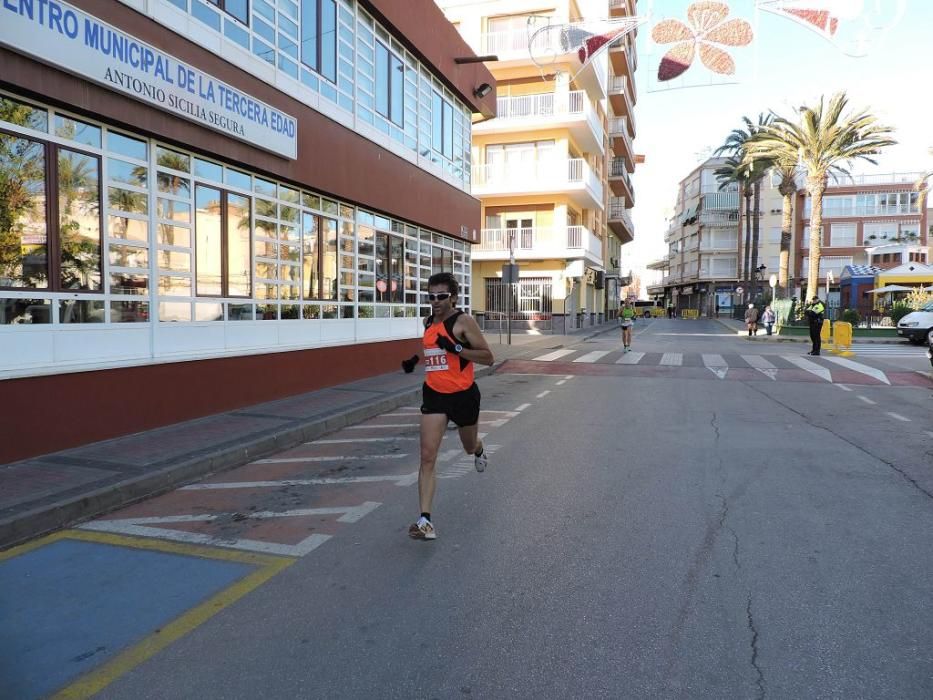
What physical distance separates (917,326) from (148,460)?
26227 millimetres

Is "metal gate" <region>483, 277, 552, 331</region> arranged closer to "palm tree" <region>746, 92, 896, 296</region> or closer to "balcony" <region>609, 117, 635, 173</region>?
"palm tree" <region>746, 92, 896, 296</region>

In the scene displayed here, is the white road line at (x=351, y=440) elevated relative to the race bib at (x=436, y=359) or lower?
lower

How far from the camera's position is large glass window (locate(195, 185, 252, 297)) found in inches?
349

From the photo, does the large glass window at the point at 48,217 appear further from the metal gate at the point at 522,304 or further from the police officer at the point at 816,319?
the metal gate at the point at 522,304

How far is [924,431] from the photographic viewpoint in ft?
27.1

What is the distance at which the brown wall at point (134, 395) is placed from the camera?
621 cm

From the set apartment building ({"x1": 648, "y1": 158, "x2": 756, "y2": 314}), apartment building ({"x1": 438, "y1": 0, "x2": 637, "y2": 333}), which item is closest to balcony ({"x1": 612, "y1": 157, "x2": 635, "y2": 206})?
apartment building ({"x1": 438, "y1": 0, "x2": 637, "y2": 333})

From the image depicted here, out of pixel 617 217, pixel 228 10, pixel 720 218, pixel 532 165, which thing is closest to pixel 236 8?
pixel 228 10

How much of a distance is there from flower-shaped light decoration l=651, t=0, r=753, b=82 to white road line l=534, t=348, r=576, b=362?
811 cm

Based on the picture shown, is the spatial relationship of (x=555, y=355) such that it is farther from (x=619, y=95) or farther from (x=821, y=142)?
(x=619, y=95)

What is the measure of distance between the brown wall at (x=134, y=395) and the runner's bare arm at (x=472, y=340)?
443 centimetres

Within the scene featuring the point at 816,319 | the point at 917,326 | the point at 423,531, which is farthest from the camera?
the point at 917,326

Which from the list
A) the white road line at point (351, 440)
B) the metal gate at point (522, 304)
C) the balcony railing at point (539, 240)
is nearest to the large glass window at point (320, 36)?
the white road line at point (351, 440)

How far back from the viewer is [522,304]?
34.6 meters
